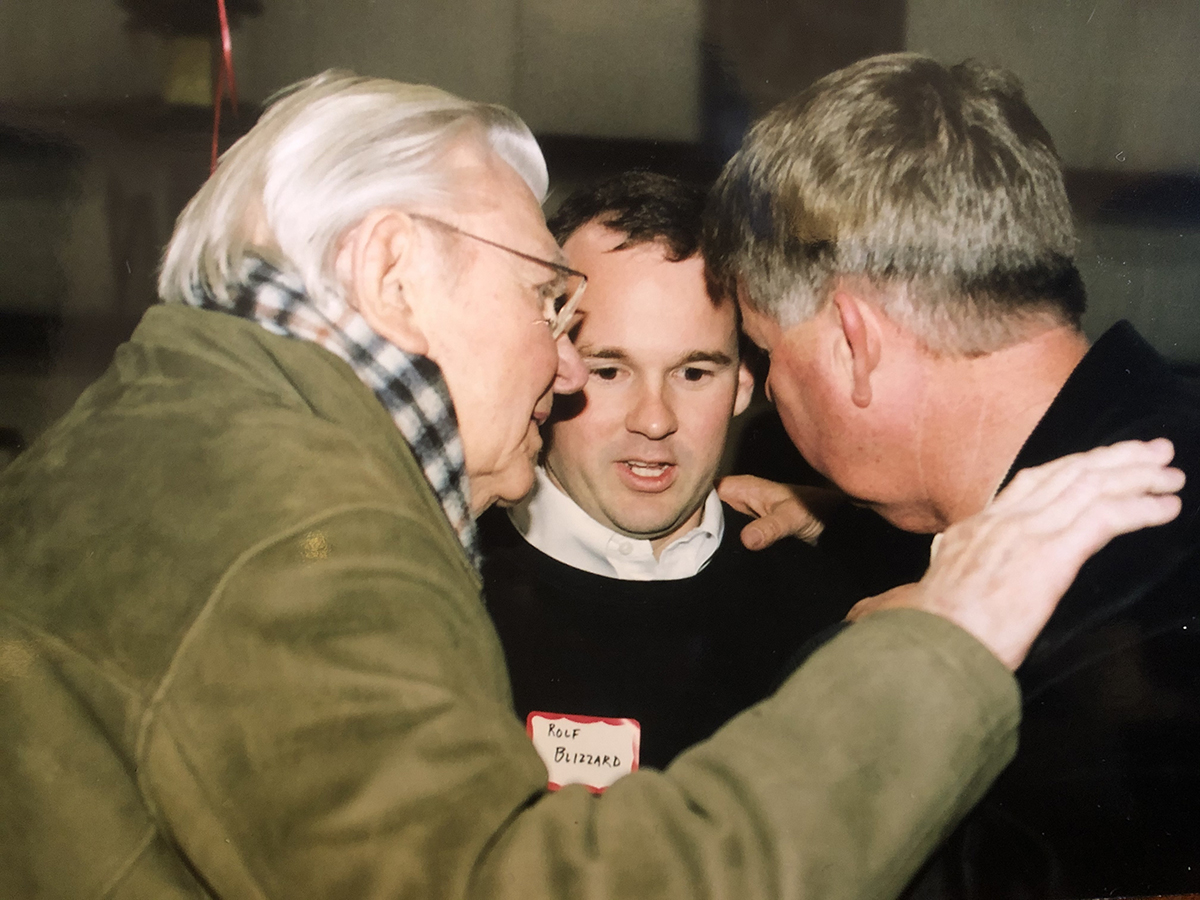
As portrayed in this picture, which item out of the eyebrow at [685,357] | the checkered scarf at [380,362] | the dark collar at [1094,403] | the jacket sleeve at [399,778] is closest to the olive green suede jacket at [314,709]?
the jacket sleeve at [399,778]

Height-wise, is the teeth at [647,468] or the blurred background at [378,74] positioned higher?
the blurred background at [378,74]

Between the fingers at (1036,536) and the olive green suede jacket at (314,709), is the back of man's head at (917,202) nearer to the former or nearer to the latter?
the fingers at (1036,536)

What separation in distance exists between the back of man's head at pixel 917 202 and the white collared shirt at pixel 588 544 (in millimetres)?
454

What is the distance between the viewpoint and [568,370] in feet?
4.59

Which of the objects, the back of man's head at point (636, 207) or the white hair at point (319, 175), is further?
the back of man's head at point (636, 207)

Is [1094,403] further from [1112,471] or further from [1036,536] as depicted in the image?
[1036,536]

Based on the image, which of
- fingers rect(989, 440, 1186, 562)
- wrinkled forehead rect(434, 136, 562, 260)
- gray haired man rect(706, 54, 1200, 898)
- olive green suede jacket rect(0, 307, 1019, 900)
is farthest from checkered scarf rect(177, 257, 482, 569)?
fingers rect(989, 440, 1186, 562)

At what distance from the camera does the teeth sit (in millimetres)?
1575

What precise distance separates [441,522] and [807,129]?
2.84 ft

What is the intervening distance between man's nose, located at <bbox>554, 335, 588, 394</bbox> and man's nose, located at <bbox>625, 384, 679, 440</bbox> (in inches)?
5.2

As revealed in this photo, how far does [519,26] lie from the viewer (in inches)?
54.3

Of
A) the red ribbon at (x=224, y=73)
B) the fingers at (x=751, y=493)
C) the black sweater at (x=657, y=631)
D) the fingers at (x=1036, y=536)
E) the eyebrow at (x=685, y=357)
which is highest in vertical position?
the red ribbon at (x=224, y=73)

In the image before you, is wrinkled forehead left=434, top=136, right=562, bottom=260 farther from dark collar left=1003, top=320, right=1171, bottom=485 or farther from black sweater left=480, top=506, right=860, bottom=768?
dark collar left=1003, top=320, right=1171, bottom=485

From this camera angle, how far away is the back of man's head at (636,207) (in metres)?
1.40
